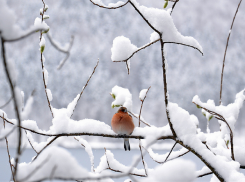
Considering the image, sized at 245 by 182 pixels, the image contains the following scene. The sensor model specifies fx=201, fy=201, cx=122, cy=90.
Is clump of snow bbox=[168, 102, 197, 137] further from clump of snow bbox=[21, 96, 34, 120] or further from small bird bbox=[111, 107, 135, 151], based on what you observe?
small bird bbox=[111, 107, 135, 151]

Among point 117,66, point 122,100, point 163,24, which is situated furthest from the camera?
point 117,66

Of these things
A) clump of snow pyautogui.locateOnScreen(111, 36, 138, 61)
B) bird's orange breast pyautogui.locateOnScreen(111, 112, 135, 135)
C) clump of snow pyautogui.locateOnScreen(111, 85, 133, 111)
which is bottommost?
bird's orange breast pyautogui.locateOnScreen(111, 112, 135, 135)

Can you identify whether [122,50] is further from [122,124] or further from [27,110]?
[122,124]

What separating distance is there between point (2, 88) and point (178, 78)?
0.99 metres

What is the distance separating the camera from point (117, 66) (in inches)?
48.8

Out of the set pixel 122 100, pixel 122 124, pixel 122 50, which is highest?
pixel 122 50

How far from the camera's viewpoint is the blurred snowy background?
3.67 feet

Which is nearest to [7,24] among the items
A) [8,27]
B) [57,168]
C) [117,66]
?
[8,27]

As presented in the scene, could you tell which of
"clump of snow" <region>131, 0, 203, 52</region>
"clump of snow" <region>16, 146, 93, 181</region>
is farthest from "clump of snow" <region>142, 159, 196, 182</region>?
"clump of snow" <region>131, 0, 203, 52</region>

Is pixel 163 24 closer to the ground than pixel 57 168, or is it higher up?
higher up

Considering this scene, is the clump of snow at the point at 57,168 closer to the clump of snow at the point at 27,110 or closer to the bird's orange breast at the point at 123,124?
the clump of snow at the point at 27,110

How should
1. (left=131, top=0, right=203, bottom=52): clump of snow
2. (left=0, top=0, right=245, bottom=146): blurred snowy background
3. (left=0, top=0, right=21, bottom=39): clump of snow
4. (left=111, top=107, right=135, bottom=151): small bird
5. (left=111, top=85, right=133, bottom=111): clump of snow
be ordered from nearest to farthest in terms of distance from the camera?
(left=0, top=0, right=21, bottom=39): clump of snow → (left=131, top=0, right=203, bottom=52): clump of snow → (left=111, top=85, right=133, bottom=111): clump of snow → (left=111, top=107, right=135, bottom=151): small bird → (left=0, top=0, right=245, bottom=146): blurred snowy background

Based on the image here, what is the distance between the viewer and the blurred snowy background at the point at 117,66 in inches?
44.1

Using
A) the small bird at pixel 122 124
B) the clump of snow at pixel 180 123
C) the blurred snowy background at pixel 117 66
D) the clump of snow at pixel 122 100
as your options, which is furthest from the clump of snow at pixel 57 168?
the blurred snowy background at pixel 117 66
